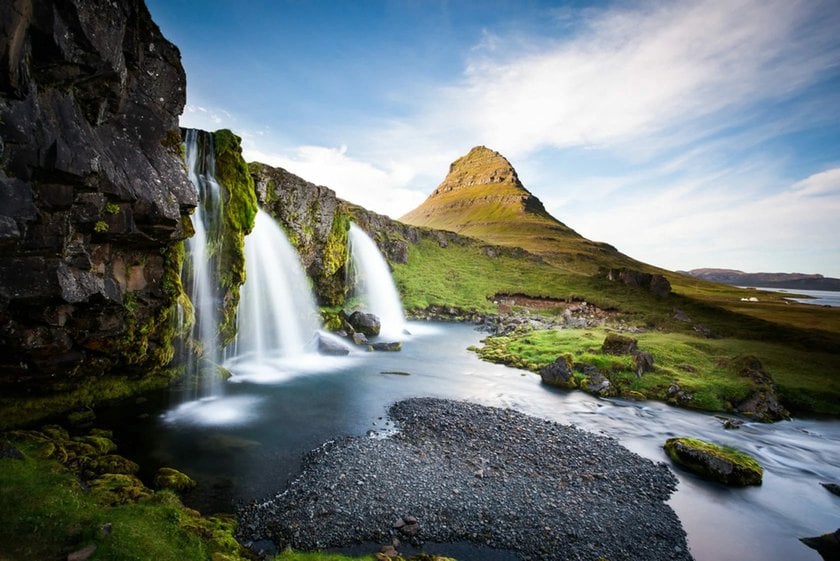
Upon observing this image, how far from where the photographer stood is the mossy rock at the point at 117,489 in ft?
33.6

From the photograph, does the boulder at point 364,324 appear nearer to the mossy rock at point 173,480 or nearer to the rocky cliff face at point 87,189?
the rocky cliff face at point 87,189

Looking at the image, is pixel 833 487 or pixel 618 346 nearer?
pixel 833 487

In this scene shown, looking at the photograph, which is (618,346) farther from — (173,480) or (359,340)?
(173,480)

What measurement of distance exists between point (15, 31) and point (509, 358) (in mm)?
33448

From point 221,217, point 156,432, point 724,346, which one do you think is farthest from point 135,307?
point 724,346

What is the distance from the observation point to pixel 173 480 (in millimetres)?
12227

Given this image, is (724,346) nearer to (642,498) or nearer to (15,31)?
(642,498)

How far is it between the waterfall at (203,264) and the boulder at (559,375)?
23036 millimetres

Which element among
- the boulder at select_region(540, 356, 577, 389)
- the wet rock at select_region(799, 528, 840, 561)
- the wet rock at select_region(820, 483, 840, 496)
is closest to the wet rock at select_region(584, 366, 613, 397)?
the boulder at select_region(540, 356, 577, 389)

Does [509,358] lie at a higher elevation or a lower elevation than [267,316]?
lower

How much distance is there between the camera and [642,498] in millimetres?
13711

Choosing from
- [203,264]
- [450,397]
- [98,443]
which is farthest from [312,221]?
[98,443]

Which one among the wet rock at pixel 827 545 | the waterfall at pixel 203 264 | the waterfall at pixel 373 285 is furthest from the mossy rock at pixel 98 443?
the waterfall at pixel 373 285

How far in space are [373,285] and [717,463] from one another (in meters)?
45.5
